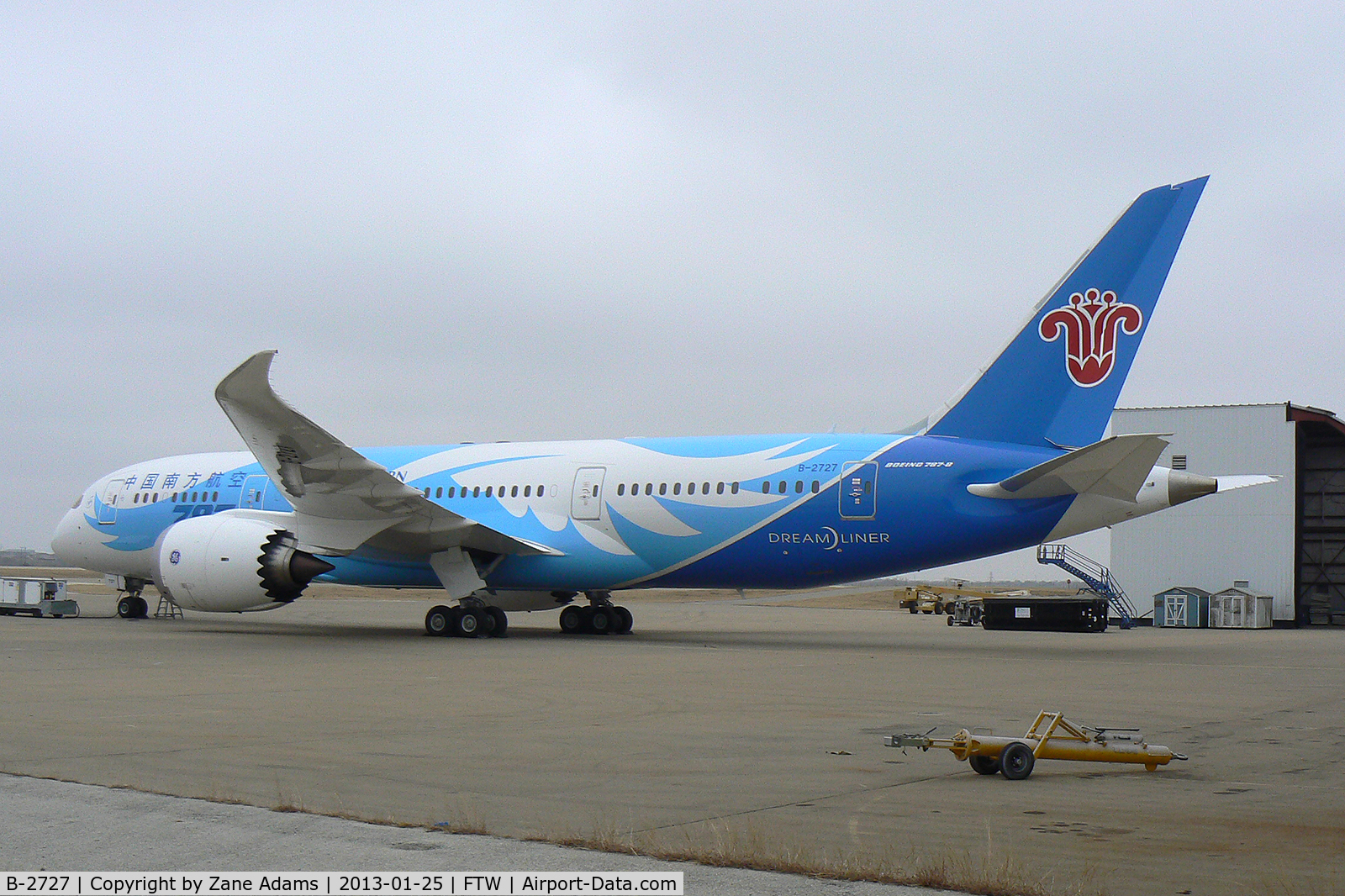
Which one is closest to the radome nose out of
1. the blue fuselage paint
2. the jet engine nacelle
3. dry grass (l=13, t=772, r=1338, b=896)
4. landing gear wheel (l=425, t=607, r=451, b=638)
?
the blue fuselage paint

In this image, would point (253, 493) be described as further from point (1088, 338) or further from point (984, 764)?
point (984, 764)

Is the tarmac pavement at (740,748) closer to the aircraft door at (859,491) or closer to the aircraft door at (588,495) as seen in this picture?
the aircraft door at (859,491)

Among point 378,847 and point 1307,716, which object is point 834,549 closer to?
point 1307,716

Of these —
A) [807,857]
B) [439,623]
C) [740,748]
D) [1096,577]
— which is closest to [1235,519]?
[1096,577]

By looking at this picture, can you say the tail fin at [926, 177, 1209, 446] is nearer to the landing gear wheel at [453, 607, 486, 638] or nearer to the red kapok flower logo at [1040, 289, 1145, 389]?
the red kapok flower logo at [1040, 289, 1145, 389]

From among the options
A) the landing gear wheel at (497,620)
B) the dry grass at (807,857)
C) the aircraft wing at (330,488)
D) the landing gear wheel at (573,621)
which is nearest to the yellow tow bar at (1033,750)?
the dry grass at (807,857)

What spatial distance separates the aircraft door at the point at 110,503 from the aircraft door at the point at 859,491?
16731mm

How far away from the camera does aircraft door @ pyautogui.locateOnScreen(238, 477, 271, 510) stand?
82.4ft

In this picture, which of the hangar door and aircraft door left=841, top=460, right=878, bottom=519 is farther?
the hangar door

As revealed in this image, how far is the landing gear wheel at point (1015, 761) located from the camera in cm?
745

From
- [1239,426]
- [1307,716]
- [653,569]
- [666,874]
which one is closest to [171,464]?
[653,569]

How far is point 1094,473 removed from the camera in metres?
17.8

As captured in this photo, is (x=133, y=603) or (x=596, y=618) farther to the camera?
(x=133, y=603)

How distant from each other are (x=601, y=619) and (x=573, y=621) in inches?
21.8
